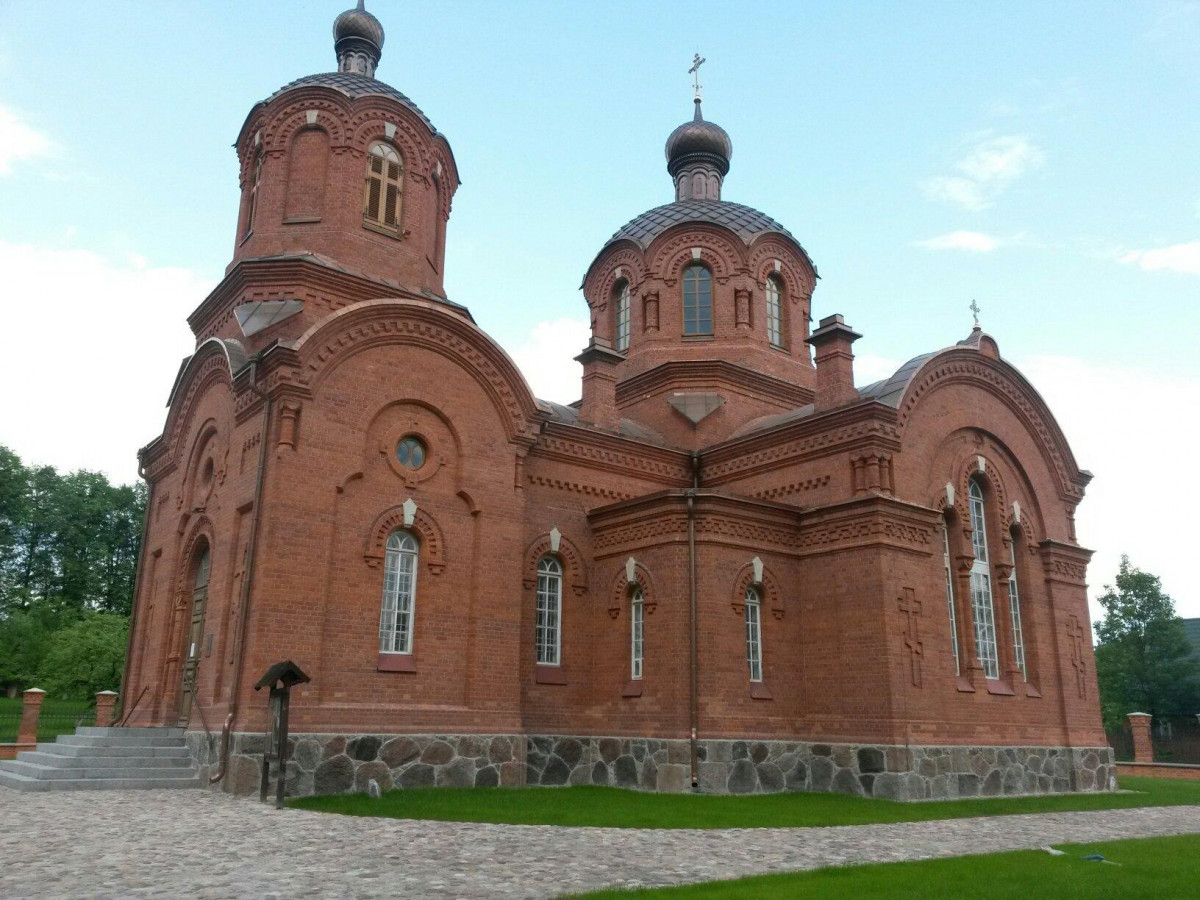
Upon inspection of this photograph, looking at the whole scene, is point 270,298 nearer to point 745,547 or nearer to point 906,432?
point 745,547

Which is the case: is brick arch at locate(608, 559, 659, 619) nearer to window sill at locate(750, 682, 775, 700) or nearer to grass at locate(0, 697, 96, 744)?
window sill at locate(750, 682, 775, 700)

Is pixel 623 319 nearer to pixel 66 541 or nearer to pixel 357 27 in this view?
pixel 357 27

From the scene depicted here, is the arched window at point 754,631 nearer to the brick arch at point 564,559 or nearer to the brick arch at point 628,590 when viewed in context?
the brick arch at point 628,590

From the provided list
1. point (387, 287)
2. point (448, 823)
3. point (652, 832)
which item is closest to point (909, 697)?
point (652, 832)

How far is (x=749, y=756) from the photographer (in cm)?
1373

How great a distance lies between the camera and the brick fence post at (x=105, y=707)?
17.8 m

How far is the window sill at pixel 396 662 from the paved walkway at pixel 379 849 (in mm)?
2473

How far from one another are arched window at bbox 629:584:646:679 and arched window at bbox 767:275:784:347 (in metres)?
7.91

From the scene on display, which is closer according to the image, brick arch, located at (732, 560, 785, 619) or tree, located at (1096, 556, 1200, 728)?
brick arch, located at (732, 560, 785, 619)

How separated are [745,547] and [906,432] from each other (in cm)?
323

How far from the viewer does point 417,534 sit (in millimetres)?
13773

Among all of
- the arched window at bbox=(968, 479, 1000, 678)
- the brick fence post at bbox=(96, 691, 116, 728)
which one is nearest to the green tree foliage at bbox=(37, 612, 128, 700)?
the brick fence post at bbox=(96, 691, 116, 728)

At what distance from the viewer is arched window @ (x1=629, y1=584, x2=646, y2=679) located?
1484 cm

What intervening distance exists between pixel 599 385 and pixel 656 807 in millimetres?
8245
